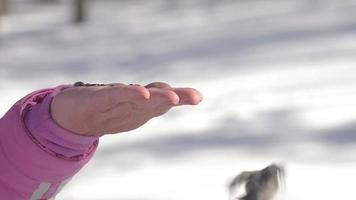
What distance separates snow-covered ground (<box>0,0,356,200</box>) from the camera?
9.24 ft

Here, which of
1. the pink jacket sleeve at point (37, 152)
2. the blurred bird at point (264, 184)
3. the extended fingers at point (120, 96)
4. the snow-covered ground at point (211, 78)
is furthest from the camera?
the snow-covered ground at point (211, 78)

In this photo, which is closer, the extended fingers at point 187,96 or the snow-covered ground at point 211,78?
the extended fingers at point 187,96

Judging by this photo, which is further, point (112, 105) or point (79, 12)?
point (79, 12)

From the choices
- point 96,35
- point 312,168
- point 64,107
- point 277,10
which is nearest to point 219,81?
point 312,168

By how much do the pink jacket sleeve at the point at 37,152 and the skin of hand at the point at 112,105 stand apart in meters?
0.03

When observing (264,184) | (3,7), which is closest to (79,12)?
(3,7)

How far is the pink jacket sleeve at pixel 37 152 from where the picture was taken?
0.88 metres

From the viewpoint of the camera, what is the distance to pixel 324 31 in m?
5.57

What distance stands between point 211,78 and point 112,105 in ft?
12.4

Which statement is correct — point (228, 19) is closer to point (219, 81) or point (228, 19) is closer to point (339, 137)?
point (219, 81)

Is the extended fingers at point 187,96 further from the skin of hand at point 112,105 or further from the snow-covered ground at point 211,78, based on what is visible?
the snow-covered ground at point 211,78

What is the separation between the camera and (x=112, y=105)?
0.79 metres

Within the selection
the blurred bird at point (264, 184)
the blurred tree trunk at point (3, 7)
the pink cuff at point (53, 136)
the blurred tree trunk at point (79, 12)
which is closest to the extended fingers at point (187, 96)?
the pink cuff at point (53, 136)

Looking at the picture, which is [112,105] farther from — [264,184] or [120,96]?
[264,184]
